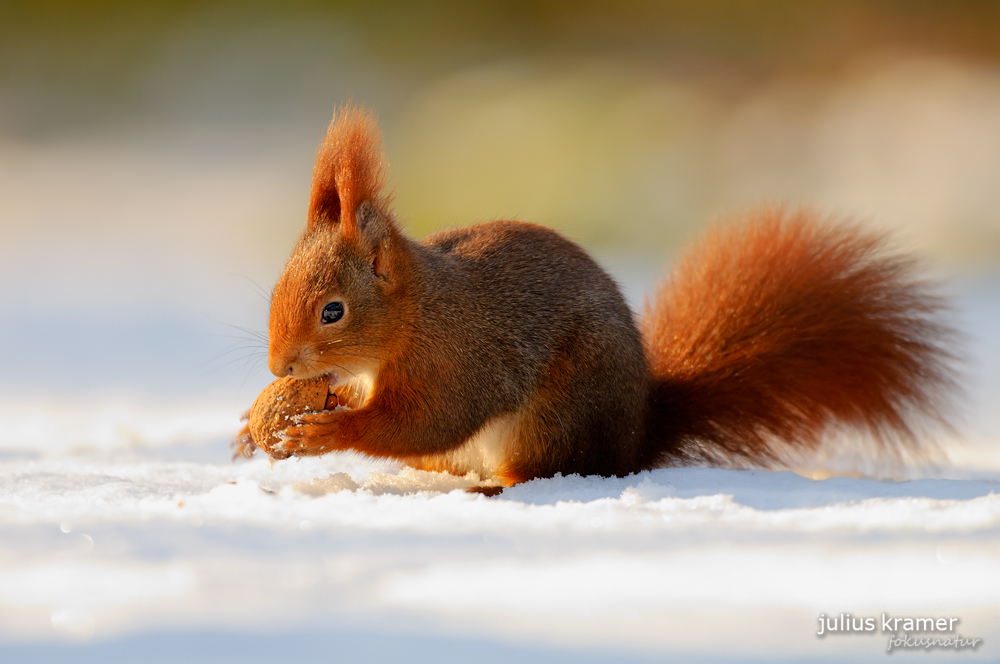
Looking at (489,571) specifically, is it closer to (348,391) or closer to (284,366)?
(284,366)

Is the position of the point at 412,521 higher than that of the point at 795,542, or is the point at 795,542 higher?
the point at 412,521

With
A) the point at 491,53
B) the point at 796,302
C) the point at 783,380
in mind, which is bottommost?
the point at 783,380

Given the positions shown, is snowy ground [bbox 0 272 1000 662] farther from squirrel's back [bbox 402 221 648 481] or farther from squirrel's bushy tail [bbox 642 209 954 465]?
squirrel's bushy tail [bbox 642 209 954 465]

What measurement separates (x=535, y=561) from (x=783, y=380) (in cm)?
99

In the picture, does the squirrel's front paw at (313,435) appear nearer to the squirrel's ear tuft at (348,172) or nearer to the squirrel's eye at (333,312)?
the squirrel's eye at (333,312)

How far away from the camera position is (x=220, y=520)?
138cm

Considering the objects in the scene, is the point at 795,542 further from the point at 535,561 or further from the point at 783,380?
the point at 783,380

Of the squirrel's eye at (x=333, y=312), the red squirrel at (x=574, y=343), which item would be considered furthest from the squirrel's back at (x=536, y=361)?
the squirrel's eye at (x=333, y=312)

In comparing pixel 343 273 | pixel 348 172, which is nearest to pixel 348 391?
pixel 343 273

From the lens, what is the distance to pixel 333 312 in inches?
67.1

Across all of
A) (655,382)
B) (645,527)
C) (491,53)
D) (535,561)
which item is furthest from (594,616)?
(491,53)

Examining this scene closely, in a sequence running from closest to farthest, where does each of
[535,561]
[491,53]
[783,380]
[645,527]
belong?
[535,561] < [645,527] < [783,380] < [491,53]

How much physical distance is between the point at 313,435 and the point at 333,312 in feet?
0.67

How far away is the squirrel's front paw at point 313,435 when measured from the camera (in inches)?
66.7
